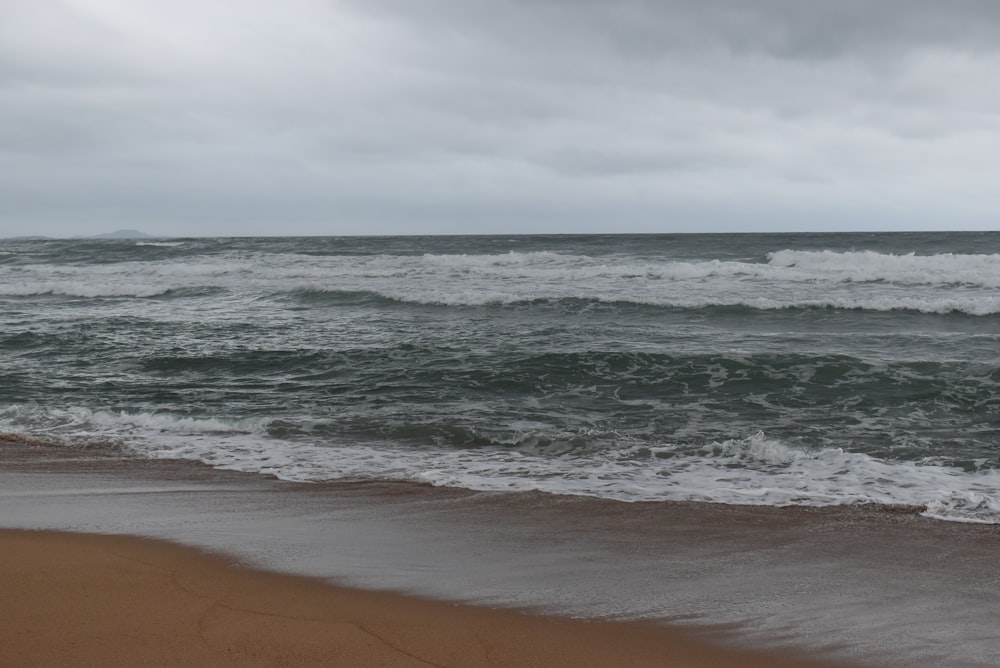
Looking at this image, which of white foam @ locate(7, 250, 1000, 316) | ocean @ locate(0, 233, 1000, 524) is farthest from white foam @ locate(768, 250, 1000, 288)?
ocean @ locate(0, 233, 1000, 524)

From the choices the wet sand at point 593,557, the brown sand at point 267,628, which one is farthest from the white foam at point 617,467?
the brown sand at point 267,628

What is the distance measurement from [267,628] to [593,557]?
172 cm

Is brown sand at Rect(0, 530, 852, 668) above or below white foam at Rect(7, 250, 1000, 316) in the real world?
below

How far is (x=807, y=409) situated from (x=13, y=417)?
809 cm

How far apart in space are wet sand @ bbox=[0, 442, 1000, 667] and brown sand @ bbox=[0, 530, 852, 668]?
2 cm

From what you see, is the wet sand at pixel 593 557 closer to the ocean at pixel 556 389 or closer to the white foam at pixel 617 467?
the white foam at pixel 617 467

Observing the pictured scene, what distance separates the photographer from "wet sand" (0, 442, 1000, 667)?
3.01 metres

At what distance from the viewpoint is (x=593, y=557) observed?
12.7 ft

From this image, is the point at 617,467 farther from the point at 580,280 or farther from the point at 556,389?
the point at 580,280

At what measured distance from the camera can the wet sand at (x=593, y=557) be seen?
9.87 ft

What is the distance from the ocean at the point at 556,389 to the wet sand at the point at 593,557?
451 mm

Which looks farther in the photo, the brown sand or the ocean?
the ocean

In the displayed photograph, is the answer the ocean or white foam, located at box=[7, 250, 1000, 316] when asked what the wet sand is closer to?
the ocean

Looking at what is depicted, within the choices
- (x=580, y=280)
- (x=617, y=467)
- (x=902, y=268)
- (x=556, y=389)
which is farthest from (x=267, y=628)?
(x=902, y=268)
